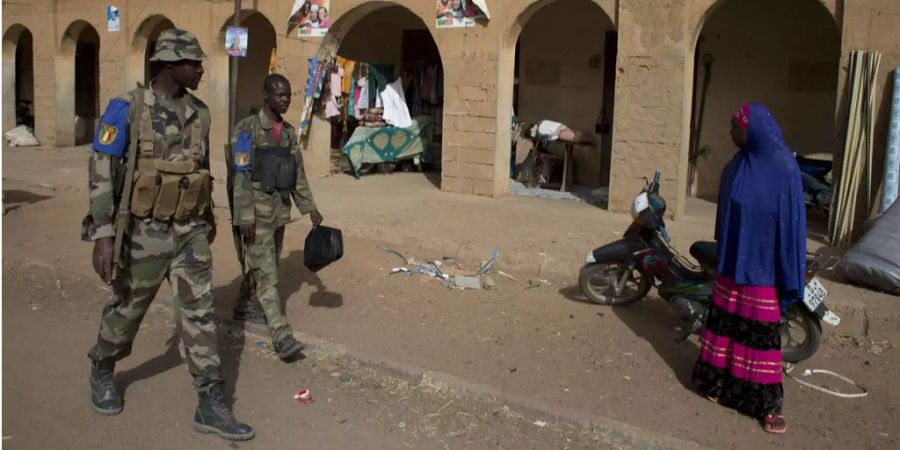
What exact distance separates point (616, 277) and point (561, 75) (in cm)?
727

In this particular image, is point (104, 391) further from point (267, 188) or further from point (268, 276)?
point (267, 188)

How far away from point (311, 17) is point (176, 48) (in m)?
8.84

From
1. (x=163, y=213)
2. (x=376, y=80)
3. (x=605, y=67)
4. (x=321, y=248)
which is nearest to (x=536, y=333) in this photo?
(x=321, y=248)

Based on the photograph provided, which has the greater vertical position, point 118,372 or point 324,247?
point 324,247

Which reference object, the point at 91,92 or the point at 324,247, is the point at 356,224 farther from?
the point at 91,92

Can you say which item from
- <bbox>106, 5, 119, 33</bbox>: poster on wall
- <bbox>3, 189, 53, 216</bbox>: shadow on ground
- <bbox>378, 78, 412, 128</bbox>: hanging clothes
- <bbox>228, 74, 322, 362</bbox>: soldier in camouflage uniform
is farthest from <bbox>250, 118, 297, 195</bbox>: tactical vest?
<bbox>106, 5, 119, 33</bbox>: poster on wall

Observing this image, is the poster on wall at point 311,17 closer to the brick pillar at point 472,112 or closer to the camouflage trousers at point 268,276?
the brick pillar at point 472,112

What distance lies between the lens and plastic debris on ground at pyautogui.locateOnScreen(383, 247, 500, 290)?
267 inches

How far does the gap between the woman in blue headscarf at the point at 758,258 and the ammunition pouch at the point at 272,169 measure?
103 inches

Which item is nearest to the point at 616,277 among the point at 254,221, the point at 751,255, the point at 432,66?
the point at 751,255

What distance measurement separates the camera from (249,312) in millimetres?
5500

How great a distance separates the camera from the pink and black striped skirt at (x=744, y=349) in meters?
4.05

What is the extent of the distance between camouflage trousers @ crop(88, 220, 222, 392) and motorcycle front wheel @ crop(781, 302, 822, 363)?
328cm

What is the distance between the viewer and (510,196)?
11102 mm
